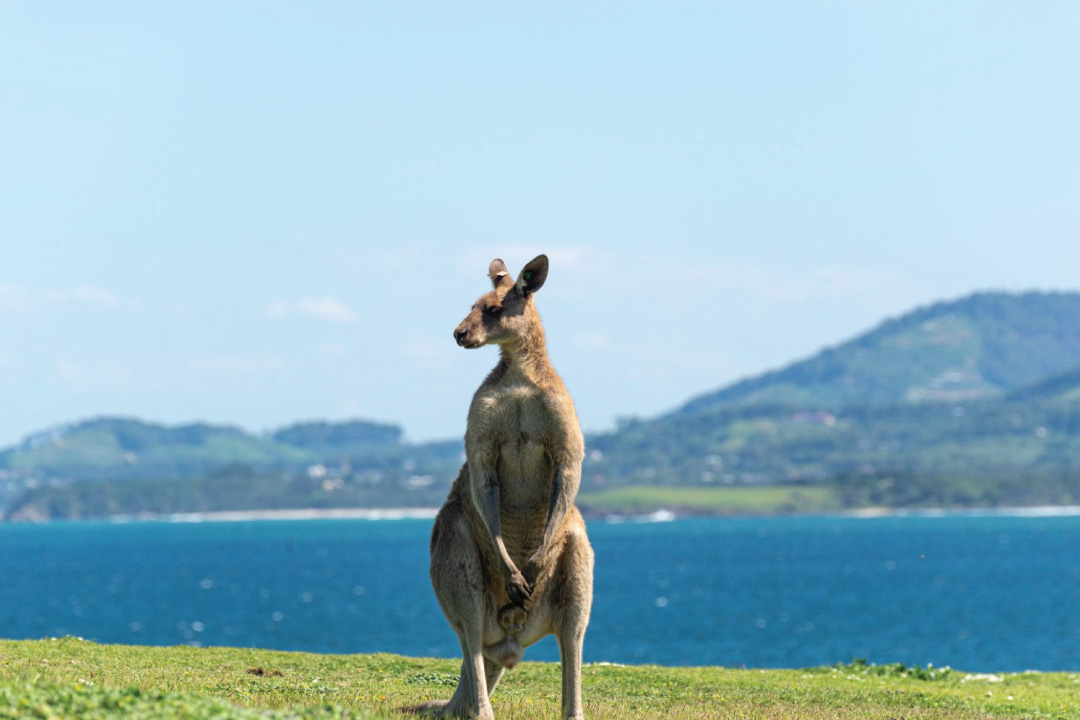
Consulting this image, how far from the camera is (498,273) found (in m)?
13.0

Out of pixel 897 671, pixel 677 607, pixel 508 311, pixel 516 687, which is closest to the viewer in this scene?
pixel 508 311

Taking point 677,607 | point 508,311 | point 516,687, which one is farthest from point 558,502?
point 677,607

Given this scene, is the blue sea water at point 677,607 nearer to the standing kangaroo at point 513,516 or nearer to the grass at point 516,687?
the grass at point 516,687

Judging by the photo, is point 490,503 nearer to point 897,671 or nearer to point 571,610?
point 571,610

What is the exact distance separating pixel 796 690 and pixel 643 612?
86.3m

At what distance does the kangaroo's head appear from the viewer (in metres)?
12.4

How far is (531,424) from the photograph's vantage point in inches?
489

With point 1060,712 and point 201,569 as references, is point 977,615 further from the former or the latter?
point 201,569

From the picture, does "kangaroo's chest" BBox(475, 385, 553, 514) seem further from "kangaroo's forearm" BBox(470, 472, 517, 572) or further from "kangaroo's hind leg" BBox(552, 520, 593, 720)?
"kangaroo's hind leg" BBox(552, 520, 593, 720)

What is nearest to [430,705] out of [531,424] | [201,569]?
[531,424]

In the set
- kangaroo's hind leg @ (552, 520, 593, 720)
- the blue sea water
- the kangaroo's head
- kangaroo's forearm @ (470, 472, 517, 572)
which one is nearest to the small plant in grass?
kangaroo's hind leg @ (552, 520, 593, 720)

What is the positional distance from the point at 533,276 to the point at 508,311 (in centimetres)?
40

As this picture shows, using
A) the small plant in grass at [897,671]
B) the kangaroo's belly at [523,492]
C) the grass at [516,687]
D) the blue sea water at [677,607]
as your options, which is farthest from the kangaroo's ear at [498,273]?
the blue sea water at [677,607]

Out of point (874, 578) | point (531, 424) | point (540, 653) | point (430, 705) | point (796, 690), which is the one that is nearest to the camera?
point (531, 424)
